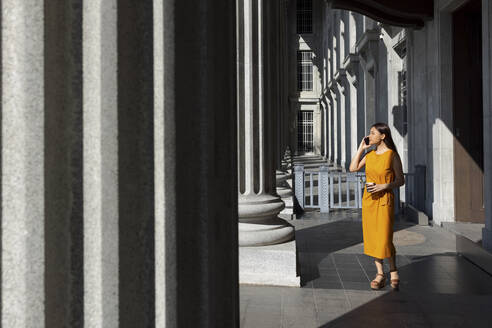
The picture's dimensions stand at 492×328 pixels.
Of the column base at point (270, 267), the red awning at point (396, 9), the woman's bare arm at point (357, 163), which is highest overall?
the red awning at point (396, 9)

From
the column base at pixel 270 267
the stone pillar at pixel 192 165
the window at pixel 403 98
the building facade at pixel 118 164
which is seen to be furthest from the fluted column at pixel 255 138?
the window at pixel 403 98

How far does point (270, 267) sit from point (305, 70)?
39571 millimetres

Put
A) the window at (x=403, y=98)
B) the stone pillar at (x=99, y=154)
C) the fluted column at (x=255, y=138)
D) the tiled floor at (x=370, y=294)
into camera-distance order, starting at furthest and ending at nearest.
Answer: the window at (x=403, y=98), the fluted column at (x=255, y=138), the tiled floor at (x=370, y=294), the stone pillar at (x=99, y=154)

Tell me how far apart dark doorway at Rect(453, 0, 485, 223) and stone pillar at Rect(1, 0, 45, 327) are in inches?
398

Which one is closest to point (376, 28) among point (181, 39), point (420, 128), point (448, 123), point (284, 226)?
point (420, 128)

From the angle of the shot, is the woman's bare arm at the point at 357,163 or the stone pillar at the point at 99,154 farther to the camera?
the woman's bare arm at the point at 357,163

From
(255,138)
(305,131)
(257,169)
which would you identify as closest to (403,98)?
(255,138)

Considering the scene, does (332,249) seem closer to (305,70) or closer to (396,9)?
(396,9)

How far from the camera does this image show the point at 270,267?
18.6ft

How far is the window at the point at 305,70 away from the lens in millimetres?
43781

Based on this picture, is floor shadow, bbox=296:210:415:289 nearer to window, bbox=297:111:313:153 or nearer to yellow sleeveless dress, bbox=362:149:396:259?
yellow sleeveless dress, bbox=362:149:396:259

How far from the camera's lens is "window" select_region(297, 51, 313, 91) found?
1724 inches

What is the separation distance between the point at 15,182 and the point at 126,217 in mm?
280

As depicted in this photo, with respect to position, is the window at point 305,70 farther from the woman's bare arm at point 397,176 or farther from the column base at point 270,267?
the column base at point 270,267
